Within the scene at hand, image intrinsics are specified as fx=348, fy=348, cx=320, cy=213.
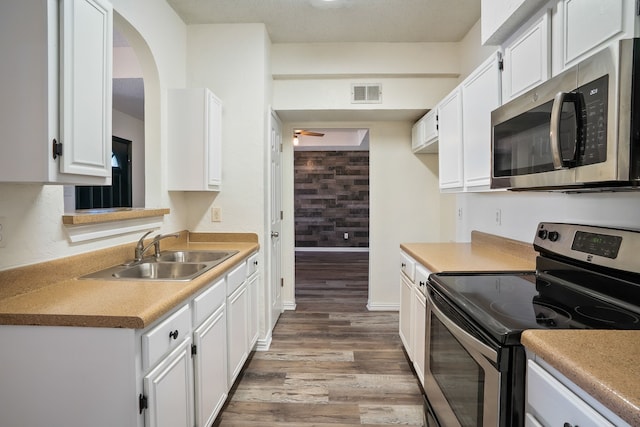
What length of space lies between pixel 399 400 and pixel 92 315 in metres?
1.80

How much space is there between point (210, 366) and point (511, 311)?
54.8 inches

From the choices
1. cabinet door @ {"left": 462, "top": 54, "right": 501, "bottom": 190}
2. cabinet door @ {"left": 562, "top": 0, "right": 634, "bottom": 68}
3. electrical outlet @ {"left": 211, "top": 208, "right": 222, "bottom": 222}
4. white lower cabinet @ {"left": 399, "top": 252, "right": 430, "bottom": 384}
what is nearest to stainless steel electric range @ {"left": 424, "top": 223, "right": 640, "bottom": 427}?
white lower cabinet @ {"left": 399, "top": 252, "right": 430, "bottom": 384}

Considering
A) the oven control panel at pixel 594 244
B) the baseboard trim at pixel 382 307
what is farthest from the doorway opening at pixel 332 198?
the oven control panel at pixel 594 244

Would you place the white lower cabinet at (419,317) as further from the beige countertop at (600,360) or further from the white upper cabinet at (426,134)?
the white upper cabinet at (426,134)

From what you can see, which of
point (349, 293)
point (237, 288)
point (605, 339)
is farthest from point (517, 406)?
point (349, 293)

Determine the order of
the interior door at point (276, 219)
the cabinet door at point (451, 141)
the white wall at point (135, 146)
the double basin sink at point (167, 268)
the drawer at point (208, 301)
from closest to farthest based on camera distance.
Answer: the drawer at point (208, 301), the double basin sink at point (167, 268), the cabinet door at point (451, 141), the interior door at point (276, 219), the white wall at point (135, 146)

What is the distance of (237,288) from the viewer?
2.24 meters

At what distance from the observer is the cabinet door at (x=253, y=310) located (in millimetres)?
2547

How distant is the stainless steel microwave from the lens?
0.90 m

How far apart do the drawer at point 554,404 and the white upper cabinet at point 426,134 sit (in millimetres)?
2292

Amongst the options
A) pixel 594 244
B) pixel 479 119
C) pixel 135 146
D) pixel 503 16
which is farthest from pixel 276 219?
pixel 135 146

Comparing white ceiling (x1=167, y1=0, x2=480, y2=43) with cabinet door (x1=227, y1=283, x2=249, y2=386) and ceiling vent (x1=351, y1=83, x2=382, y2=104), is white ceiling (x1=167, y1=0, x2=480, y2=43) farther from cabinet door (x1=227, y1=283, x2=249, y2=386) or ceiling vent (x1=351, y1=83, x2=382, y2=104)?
cabinet door (x1=227, y1=283, x2=249, y2=386)

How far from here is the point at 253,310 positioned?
2664 millimetres

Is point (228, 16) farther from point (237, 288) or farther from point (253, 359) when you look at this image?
point (253, 359)
